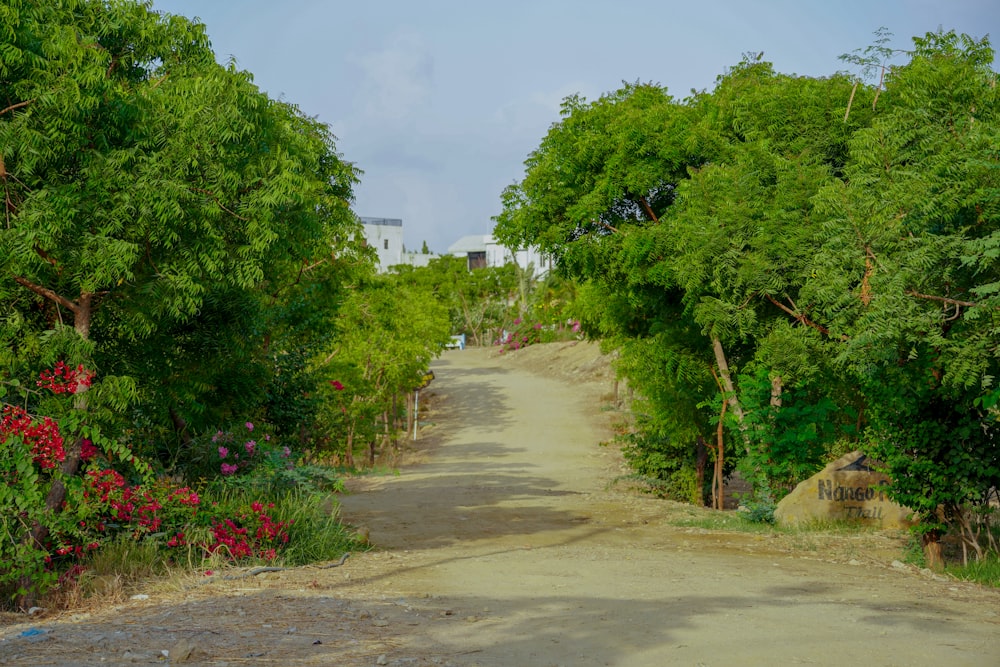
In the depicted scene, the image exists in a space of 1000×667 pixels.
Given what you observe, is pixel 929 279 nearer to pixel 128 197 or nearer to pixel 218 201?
pixel 218 201

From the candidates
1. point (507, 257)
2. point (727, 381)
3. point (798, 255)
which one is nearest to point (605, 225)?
point (727, 381)

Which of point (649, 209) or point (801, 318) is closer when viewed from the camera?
point (801, 318)

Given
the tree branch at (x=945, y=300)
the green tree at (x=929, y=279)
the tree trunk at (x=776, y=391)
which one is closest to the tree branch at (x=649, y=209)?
the tree trunk at (x=776, y=391)

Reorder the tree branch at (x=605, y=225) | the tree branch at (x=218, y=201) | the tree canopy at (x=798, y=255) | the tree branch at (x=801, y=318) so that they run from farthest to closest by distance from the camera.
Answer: the tree branch at (x=605, y=225)
the tree branch at (x=801, y=318)
the tree branch at (x=218, y=201)
the tree canopy at (x=798, y=255)

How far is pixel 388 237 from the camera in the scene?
102 meters

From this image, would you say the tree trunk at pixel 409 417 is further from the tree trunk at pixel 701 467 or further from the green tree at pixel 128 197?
the green tree at pixel 128 197

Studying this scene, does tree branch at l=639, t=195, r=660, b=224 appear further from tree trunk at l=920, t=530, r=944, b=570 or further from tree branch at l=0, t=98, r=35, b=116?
tree branch at l=0, t=98, r=35, b=116

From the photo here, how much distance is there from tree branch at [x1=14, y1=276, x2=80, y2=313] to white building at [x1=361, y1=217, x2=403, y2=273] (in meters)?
88.4

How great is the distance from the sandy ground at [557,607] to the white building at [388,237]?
82.5 metres

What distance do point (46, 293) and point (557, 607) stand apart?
231 inches

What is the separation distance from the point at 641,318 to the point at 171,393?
36.8 feet

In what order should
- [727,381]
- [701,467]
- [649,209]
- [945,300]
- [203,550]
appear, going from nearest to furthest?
[945,300] → [203,550] → [727,381] → [649,209] → [701,467]

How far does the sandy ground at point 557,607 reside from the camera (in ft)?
23.2

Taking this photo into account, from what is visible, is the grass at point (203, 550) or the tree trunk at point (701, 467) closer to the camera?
the grass at point (203, 550)
